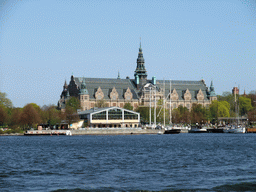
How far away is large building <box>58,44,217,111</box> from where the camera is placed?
17593 cm

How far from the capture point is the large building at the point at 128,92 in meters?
176

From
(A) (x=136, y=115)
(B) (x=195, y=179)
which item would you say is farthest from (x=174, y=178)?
(A) (x=136, y=115)

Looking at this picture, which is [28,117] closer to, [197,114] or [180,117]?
[180,117]

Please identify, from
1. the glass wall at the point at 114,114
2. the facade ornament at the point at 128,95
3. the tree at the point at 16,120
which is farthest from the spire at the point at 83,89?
the tree at the point at 16,120

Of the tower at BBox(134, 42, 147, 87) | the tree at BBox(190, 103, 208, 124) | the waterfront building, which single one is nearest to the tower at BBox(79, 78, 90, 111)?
the tower at BBox(134, 42, 147, 87)

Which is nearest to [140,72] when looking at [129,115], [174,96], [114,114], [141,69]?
[141,69]

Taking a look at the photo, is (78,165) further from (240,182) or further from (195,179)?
(240,182)

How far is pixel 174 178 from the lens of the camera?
30.0 meters

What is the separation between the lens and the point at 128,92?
184 meters

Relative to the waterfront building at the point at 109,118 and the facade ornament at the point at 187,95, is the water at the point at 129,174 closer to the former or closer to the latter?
the waterfront building at the point at 109,118

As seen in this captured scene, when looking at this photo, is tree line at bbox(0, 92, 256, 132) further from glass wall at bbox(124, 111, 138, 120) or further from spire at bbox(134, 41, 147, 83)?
spire at bbox(134, 41, 147, 83)

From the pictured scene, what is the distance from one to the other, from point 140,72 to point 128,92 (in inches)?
436

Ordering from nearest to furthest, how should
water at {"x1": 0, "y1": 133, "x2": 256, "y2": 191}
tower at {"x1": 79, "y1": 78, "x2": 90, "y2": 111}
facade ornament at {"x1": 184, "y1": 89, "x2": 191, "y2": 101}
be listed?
water at {"x1": 0, "y1": 133, "x2": 256, "y2": 191}, tower at {"x1": 79, "y1": 78, "x2": 90, "y2": 111}, facade ornament at {"x1": 184, "y1": 89, "x2": 191, "y2": 101}

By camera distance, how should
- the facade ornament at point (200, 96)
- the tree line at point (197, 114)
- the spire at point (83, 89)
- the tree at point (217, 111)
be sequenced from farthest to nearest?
the facade ornament at point (200, 96), the spire at point (83, 89), the tree at point (217, 111), the tree line at point (197, 114)
